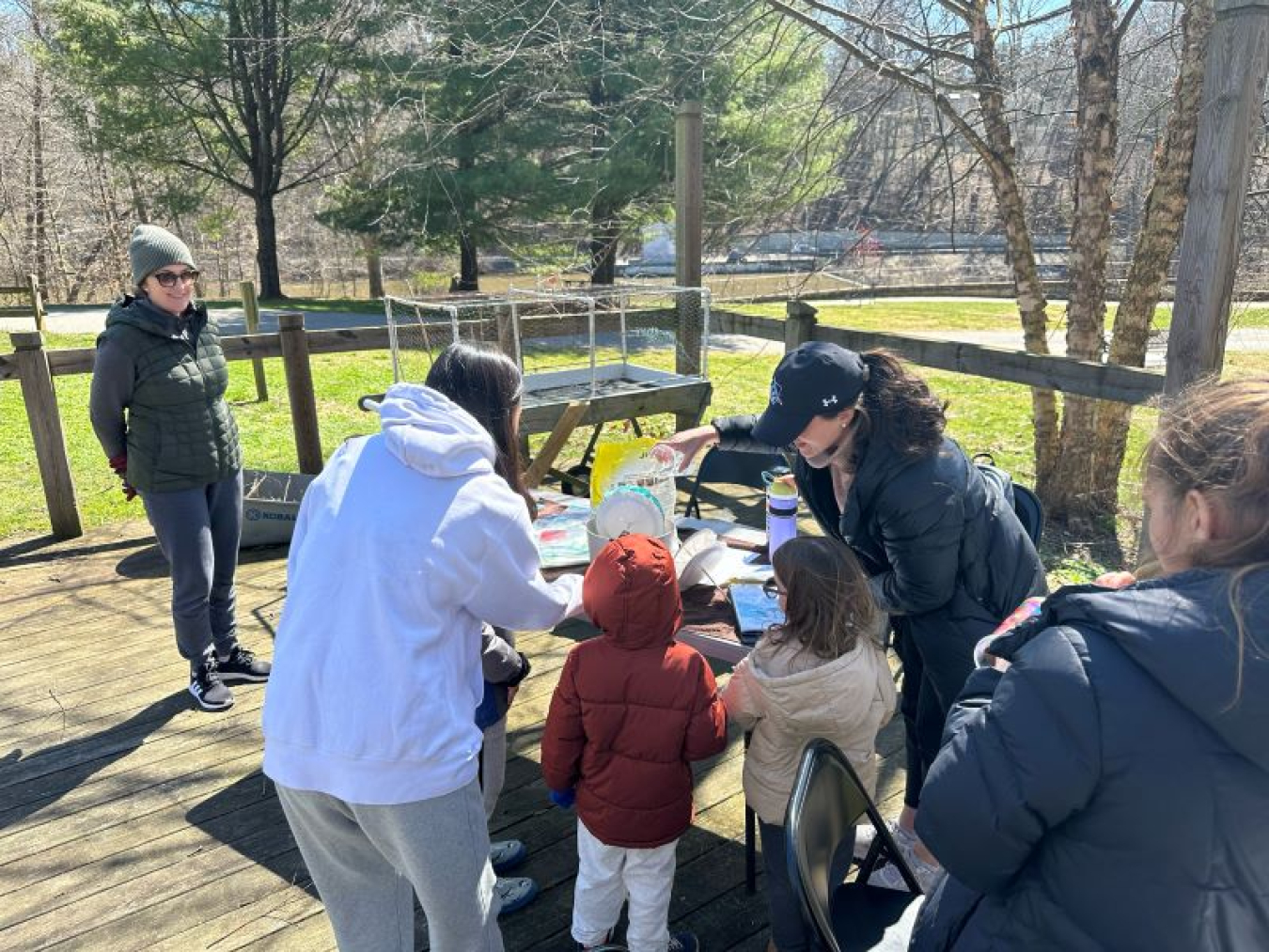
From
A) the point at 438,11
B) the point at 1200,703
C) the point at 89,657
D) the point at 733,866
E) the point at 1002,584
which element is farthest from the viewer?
the point at 438,11

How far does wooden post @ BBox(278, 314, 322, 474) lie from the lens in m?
5.26

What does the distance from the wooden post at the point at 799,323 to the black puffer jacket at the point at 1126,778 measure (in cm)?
390

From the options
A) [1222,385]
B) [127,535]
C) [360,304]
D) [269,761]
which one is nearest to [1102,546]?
[1222,385]

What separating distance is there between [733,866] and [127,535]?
14.0ft

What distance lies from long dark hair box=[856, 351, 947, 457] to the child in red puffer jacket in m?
0.57

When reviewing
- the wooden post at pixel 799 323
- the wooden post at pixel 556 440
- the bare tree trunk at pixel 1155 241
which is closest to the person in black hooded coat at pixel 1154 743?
the wooden post at pixel 556 440

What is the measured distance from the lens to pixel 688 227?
5.56 m

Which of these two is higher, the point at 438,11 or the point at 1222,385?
the point at 438,11

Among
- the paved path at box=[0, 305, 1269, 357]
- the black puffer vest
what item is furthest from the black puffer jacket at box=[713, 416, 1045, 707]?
the paved path at box=[0, 305, 1269, 357]

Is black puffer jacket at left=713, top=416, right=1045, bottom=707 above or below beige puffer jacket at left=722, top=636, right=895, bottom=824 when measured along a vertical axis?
above

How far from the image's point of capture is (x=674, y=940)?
2.13 m

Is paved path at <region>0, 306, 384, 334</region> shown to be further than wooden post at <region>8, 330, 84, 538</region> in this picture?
Yes

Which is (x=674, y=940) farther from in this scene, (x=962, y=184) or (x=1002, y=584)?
(x=962, y=184)

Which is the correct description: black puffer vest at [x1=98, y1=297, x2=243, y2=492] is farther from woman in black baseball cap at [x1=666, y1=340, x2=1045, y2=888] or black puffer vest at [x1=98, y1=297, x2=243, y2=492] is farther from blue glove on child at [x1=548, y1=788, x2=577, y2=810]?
woman in black baseball cap at [x1=666, y1=340, x2=1045, y2=888]
